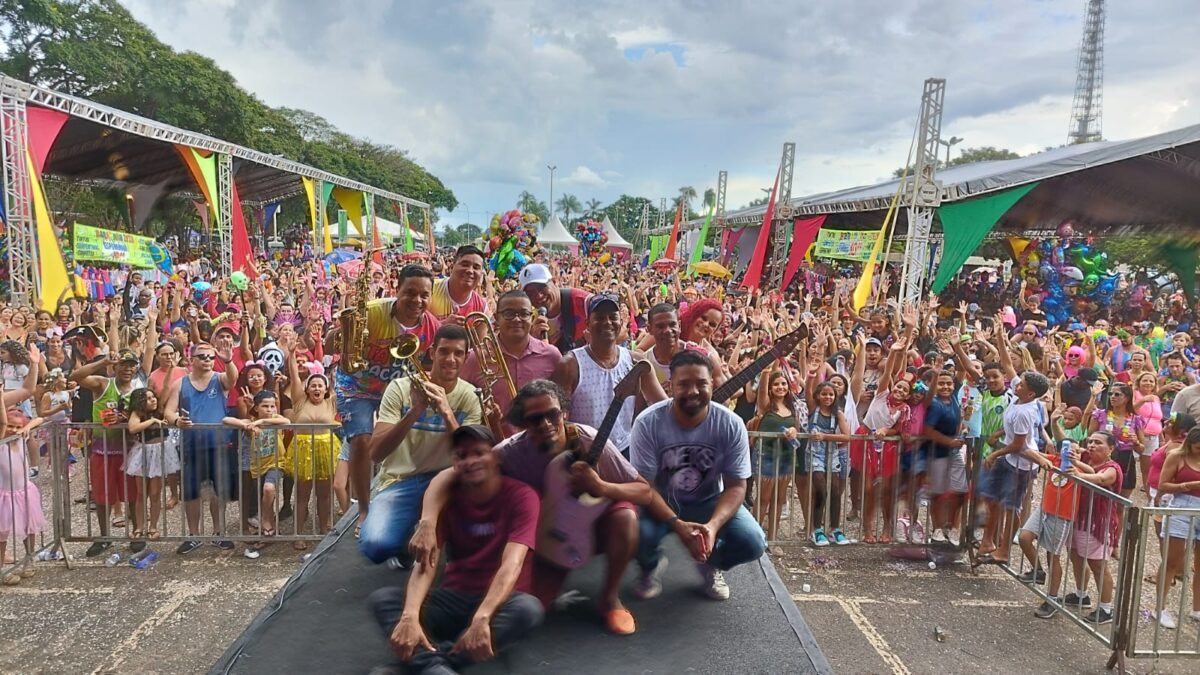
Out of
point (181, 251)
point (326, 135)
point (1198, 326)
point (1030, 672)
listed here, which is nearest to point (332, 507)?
point (1030, 672)

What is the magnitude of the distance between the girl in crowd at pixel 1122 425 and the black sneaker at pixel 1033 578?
1323mm

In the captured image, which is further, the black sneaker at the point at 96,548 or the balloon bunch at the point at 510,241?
the balloon bunch at the point at 510,241

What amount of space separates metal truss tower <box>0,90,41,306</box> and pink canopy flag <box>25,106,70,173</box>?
0.18 m

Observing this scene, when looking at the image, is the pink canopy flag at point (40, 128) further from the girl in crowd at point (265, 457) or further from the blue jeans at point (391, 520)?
the blue jeans at point (391, 520)

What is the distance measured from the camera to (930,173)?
13812 mm

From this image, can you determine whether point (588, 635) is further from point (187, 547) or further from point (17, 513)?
point (17, 513)

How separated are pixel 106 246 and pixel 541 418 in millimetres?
12348

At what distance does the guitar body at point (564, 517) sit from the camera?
121 inches

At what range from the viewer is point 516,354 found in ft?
12.7

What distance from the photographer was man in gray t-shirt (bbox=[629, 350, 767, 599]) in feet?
10.8

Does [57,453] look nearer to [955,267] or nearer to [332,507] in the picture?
[332,507]

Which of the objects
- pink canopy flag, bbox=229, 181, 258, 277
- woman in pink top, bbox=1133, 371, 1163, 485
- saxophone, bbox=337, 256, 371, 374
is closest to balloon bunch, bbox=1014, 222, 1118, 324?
woman in pink top, bbox=1133, 371, 1163, 485

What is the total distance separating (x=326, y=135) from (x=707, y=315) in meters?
68.4

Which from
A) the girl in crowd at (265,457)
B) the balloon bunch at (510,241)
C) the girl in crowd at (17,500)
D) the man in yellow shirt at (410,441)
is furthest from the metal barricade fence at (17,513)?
the balloon bunch at (510,241)
